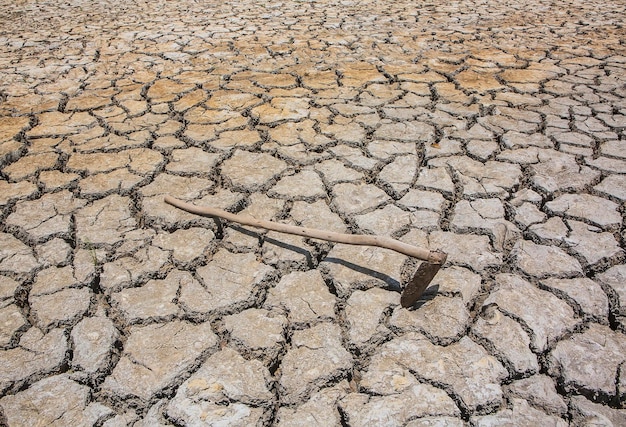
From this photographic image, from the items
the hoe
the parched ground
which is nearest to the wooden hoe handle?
the hoe

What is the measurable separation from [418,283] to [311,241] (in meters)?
0.53

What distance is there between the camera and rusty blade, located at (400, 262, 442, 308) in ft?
5.05

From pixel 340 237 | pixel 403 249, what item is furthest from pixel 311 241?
pixel 403 249

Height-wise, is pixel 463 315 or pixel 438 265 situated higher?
pixel 438 265

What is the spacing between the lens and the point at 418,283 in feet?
5.22

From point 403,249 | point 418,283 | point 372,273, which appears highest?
point 403,249

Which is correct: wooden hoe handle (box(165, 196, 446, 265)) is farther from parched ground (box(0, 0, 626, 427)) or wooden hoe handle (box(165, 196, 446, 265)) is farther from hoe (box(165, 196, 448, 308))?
parched ground (box(0, 0, 626, 427))

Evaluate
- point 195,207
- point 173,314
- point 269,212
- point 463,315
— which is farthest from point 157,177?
point 463,315

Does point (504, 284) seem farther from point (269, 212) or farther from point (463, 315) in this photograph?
point (269, 212)

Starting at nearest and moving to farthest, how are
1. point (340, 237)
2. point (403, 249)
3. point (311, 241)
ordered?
point (403, 249) < point (340, 237) < point (311, 241)

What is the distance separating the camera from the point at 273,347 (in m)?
1.52

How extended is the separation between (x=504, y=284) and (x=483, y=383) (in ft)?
1.53

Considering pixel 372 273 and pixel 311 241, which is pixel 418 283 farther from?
pixel 311 241

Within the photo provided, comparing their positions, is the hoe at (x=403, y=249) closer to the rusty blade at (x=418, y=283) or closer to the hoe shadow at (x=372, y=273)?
the rusty blade at (x=418, y=283)
